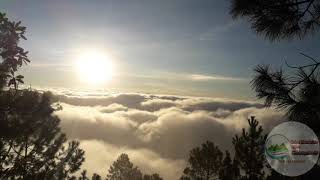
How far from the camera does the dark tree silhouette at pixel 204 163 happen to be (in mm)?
39219

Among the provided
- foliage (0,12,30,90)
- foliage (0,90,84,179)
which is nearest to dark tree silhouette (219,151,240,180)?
foliage (0,90,84,179)

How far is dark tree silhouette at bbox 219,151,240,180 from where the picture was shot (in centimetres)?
3412

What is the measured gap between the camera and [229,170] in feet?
115

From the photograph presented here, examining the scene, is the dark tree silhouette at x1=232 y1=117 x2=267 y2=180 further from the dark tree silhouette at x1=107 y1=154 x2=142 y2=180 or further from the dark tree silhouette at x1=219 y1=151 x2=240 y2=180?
the dark tree silhouette at x1=107 y1=154 x2=142 y2=180

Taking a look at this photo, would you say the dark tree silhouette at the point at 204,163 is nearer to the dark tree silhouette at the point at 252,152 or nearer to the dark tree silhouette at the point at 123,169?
the dark tree silhouette at the point at 252,152

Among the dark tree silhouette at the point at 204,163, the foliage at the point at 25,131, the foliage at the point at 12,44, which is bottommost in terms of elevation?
the dark tree silhouette at the point at 204,163

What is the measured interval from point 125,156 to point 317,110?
62098 mm

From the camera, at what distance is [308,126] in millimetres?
6555

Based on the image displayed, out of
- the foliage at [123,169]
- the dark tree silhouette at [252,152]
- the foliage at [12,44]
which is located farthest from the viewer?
the foliage at [123,169]

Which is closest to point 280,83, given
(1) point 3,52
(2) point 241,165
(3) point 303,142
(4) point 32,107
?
(3) point 303,142

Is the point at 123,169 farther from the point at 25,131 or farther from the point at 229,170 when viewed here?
the point at 25,131

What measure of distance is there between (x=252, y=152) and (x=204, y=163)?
27.8 feet

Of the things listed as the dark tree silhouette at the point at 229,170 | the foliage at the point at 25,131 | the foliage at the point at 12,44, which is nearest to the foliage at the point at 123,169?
the dark tree silhouette at the point at 229,170

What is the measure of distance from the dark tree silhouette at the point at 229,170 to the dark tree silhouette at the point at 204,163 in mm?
1987
